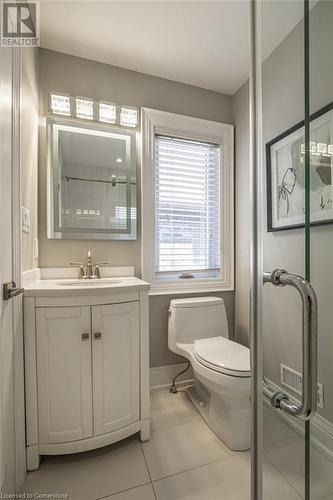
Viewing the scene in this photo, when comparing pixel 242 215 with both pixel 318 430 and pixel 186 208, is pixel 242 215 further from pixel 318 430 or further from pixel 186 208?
pixel 318 430

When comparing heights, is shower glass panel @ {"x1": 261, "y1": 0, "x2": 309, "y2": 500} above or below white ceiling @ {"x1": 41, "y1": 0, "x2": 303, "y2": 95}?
below

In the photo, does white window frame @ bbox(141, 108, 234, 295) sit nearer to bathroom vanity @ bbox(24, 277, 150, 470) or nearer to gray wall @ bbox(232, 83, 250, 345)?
gray wall @ bbox(232, 83, 250, 345)

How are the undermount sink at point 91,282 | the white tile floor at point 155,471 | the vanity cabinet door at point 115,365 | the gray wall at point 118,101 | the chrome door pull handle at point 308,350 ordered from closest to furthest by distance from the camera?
the chrome door pull handle at point 308,350
the white tile floor at point 155,471
the vanity cabinet door at point 115,365
the undermount sink at point 91,282
the gray wall at point 118,101

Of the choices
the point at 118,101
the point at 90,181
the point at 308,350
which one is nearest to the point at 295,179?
the point at 308,350

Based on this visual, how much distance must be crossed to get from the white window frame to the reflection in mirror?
99mm

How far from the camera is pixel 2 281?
890 millimetres

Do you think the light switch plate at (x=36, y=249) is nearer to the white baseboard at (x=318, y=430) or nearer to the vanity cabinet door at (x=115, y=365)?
the vanity cabinet door at (x=115, y=365)

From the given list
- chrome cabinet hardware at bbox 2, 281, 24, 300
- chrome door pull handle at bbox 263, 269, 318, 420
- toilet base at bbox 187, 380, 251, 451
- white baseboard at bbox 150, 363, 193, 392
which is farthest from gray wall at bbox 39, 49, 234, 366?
chrome door pull handle at bbox 263, 269, 318, 420

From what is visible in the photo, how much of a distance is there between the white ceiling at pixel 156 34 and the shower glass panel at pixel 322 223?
34.0 inches

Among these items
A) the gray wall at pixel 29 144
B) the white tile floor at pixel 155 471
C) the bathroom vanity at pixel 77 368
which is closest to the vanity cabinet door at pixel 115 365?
the bathroom vanity at pixel 77 368

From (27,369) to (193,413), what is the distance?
3.52ft

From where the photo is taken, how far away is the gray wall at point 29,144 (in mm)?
1248

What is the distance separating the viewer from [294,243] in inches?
27.7

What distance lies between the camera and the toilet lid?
122 cm
